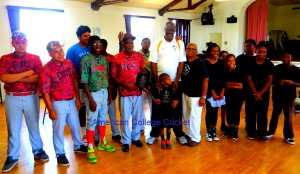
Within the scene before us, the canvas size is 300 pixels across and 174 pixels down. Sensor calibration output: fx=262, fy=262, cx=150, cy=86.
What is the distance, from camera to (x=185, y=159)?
3043 millimetres

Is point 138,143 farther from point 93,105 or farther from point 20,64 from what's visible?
point 20,64

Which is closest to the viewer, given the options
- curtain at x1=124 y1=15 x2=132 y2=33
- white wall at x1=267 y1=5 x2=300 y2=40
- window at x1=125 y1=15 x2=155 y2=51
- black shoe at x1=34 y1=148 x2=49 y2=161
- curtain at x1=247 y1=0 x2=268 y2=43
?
black shoe at x1=34 y1=148 x2=49 y2=161

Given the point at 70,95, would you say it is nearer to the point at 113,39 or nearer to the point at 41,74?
the point at 41,74

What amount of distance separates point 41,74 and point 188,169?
1.81m

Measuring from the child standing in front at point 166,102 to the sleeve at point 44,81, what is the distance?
1.26 meters

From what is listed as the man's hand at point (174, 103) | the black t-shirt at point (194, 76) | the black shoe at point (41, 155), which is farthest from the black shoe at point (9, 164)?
the black t-shirt at point (194, 76)

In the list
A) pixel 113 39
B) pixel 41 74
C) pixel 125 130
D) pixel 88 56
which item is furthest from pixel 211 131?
pixel 113 39

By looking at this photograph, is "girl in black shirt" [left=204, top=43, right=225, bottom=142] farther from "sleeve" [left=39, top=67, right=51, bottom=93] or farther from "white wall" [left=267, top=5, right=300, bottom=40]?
"white wall" [left=267, top=5, right=300, bottom=40]

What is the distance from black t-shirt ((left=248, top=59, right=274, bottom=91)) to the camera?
11.2 feet

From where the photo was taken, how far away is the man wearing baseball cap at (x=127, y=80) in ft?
10.1

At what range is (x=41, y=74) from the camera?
2.62 metres

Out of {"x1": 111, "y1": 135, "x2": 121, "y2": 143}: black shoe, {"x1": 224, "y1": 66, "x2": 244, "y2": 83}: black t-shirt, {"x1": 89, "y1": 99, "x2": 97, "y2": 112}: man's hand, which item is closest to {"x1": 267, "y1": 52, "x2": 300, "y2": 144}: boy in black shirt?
{"x1": 224, "y1": 66, "x2": 244, "y2": 83}: black t-shirt

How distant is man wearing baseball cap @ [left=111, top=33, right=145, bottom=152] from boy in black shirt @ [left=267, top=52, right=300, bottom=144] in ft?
5.96

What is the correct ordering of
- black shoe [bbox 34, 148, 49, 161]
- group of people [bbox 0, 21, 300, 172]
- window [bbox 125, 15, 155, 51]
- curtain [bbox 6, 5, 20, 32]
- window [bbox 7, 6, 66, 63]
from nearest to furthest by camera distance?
group of people [bbox 0, 21, 300, 172], black shoe [bbox 34, 148, 49, 161], curtain [bbox 6, 5, 20, 32], window [bbox 7, 6, 66, 63], window [bbox 125, 15, 155, 51]
